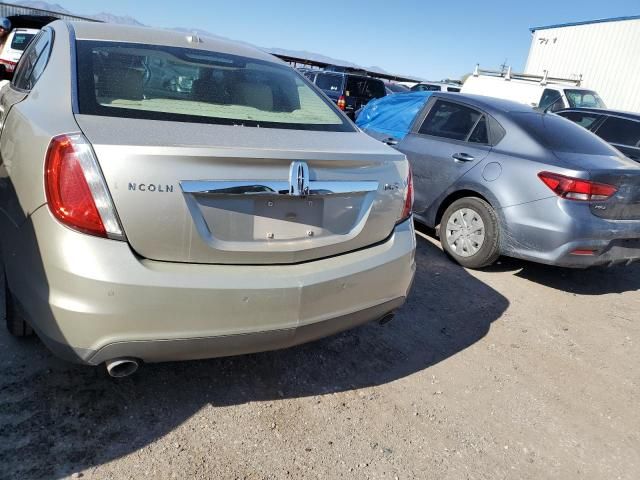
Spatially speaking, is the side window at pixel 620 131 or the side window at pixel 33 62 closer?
the side window at pixel 33 62

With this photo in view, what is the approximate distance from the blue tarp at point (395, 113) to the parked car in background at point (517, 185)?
126 mm

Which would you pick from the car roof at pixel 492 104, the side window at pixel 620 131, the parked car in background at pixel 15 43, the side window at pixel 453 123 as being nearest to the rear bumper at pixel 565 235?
the side window at pixel 453 123

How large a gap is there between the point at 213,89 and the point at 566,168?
9.52 ft

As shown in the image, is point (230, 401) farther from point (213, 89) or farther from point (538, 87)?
point (538, 87)

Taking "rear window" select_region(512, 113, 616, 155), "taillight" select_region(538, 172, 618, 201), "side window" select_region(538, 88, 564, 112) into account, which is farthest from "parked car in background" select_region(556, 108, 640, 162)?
"side window" select_region(538, 88, 564, 112)

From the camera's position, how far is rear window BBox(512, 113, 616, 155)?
4.51 metres

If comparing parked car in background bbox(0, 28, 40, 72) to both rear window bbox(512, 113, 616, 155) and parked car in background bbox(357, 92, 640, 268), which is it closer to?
parked car in background bbox(357, 92, 640, 268)

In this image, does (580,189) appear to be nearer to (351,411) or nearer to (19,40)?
(351,411)

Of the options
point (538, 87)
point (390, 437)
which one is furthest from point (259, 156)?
point (538, 87)

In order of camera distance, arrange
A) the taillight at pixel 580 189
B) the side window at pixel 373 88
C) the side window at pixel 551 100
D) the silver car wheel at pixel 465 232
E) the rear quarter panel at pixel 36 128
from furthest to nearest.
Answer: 1. the side window at pixel 373 88
2. the side window at pixel 551 100
3. the silver car wheel at pixel 465 232
4. the taillight at pixel 580 189
5. the rear quarter panel at pixel 36 128

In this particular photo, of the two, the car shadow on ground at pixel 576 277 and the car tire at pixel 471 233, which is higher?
the car tire at pixel 471 233

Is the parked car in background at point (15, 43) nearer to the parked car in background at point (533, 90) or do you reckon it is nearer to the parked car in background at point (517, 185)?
the parked car in background at point (517, 185)

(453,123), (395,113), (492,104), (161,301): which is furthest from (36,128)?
(395,113)

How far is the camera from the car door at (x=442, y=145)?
193 inches
